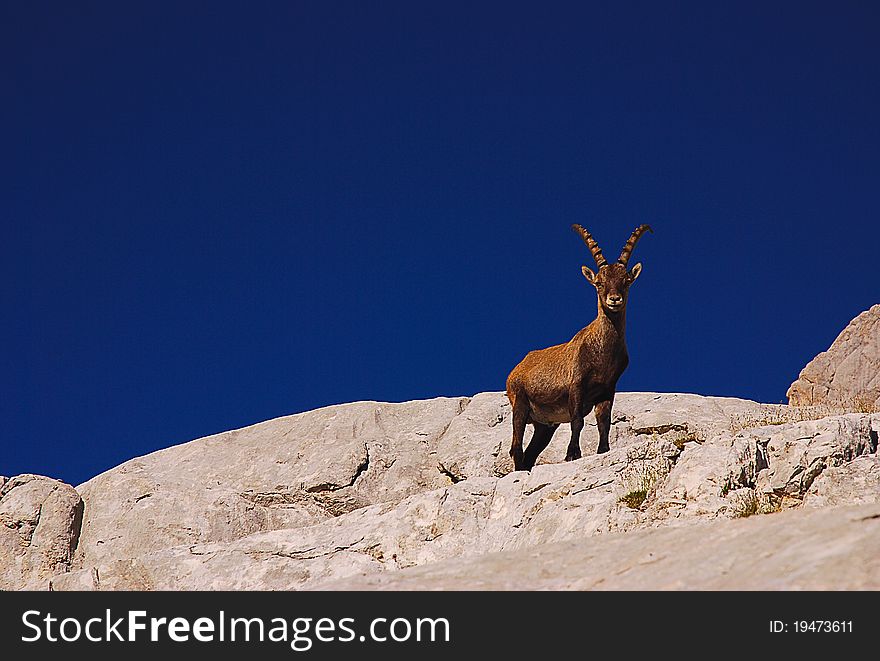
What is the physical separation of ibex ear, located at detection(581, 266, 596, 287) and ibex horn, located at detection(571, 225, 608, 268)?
0.19m

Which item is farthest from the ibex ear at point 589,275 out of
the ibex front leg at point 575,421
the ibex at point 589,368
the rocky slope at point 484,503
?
the rocky slope at point 484,503

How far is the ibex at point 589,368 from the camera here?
15.2 m

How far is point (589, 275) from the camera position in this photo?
15.7 metres

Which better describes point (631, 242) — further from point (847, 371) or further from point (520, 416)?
point (847, 371)

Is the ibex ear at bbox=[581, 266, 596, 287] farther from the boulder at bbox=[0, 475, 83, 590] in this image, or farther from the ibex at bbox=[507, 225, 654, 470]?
the boulder at bbox=[0, 475, 83, 590]

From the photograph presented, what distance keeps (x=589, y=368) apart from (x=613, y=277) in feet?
4.73

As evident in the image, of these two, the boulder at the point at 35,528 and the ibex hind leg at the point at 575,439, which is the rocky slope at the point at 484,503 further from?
the ibex hind leg at the point at 575,439

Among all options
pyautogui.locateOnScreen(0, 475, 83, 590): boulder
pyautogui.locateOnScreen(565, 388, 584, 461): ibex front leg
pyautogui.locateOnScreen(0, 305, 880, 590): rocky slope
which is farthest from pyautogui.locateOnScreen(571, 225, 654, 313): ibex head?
pyautogui.locateOnScreen(0, 475, 83, 590): boulder

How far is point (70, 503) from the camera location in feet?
72.9

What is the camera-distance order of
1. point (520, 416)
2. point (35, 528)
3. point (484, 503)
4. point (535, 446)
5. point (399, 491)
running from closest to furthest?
point (484, 503) → point (520, 416) → point (535, 446) → point (35, 528) → point (399, 491)

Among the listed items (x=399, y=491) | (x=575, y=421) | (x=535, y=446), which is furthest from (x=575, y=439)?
(x=399, y=491)
